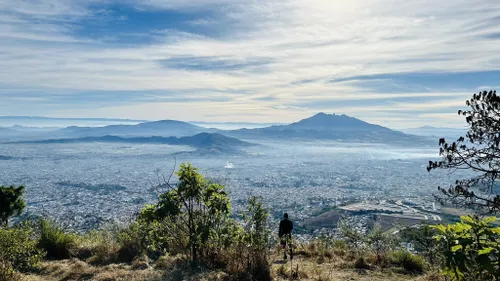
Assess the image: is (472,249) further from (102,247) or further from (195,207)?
(102,247)

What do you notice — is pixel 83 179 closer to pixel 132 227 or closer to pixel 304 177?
pixel 304 177

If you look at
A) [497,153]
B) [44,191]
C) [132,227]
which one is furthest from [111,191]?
[497,153]

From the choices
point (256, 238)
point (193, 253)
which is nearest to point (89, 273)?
point (193, 253)

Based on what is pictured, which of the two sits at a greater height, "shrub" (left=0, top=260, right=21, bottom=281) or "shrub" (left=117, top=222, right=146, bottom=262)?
"shrub" (left=0, top=260, right=21, bottom=281)

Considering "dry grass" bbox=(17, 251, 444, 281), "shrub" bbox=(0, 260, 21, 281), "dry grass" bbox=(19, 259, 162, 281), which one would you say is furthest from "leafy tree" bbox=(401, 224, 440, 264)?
"shrub" bbox=(0, 260, 21, 281)

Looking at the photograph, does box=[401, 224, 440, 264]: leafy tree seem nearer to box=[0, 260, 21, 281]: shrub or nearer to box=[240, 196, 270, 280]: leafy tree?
box=[240, 196, 270, 280]: leafy tree

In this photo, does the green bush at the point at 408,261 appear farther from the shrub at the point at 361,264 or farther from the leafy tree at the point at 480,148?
the leafy tree at the point at 480,148
